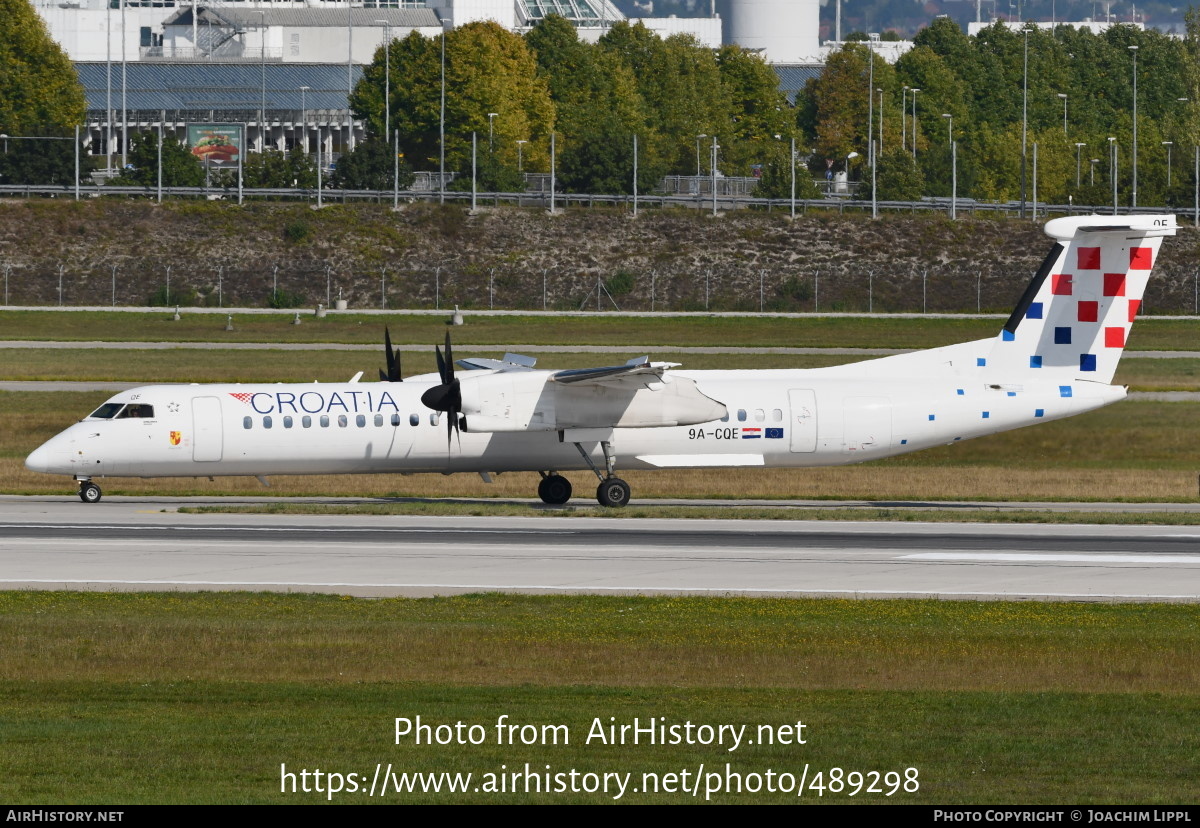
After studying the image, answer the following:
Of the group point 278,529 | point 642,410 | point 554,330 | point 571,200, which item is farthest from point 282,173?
point 278,529

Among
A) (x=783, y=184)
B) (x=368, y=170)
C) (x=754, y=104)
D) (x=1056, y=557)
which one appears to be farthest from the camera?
(x=754, y=104)

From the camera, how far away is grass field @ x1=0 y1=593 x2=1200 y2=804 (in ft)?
45.9

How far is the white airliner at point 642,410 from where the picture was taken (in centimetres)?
3578

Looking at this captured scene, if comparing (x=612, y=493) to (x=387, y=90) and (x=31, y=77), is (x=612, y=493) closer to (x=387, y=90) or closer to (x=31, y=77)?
(x=387, y=90)

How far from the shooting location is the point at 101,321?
8631 centimetres

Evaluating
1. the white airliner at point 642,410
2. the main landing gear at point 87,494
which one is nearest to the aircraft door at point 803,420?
the white airliner at point 642,410

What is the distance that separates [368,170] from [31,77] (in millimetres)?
29832

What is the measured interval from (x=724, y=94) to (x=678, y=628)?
130865 millimetres

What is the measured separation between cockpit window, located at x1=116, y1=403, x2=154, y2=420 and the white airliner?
0.03 meters

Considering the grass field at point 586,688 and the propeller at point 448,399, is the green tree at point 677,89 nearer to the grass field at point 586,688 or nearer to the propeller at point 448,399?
the propeller at point 448,399

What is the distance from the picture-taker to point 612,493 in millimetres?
37156

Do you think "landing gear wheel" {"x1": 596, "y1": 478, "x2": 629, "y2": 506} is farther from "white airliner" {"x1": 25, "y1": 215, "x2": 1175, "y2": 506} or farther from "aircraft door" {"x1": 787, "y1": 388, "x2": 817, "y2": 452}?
"aircraft door" {"x1": 787, "y1": 388, "x2": 817, "y2": 452}

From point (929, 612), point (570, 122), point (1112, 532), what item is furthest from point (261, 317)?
point (929, 612)

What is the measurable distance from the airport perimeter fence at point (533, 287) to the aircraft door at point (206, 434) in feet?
199
